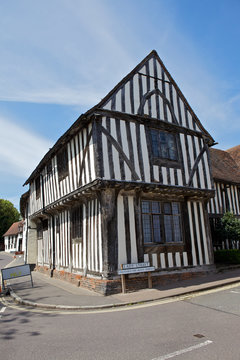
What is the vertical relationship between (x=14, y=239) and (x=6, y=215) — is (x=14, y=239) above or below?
below

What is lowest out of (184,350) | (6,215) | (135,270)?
(184,350)

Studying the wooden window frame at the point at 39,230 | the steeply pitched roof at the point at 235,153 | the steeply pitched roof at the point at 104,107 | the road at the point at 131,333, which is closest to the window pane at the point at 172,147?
the steeply pitched roof at the point at 104,107

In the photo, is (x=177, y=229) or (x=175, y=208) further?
(x=175, y=208)

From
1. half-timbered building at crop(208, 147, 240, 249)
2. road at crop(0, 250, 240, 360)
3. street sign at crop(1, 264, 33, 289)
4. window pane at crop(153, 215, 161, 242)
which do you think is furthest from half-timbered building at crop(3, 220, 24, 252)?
road at crop(0, 250, 240, 360)

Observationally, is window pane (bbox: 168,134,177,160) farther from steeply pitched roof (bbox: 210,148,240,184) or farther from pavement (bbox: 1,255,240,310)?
pavement (bbox: 1,255,240,310)

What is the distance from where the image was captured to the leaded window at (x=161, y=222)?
888 cm

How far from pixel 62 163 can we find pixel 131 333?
7.75 metres

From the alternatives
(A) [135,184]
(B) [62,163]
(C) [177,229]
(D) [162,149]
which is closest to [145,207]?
(A) [135,184]

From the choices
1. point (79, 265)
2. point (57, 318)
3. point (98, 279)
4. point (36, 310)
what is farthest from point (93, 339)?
point (79, 265)

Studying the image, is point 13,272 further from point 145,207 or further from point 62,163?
point 145,207

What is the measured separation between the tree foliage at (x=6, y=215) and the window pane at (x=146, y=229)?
48.6 meters

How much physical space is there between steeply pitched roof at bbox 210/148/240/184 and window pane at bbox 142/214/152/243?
5.96 metres

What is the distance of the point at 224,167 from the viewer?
15773 mm

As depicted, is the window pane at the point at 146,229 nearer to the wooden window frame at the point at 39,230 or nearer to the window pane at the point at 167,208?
the window pane at the point at 167,208
